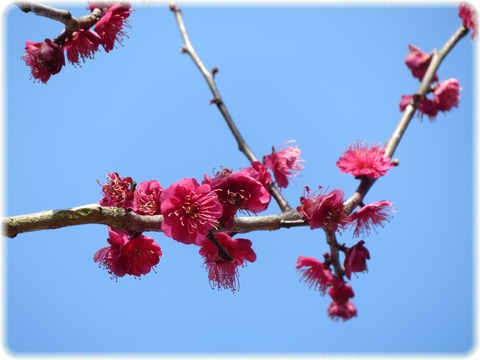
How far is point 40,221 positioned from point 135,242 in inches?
25.2

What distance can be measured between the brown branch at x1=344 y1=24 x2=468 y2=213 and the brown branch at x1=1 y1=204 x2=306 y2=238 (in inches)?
25.6

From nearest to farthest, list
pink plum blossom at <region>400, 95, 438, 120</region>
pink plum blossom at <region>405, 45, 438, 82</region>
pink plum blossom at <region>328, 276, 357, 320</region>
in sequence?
pink plum blossom at <region>328, 276, 357, 320</region>, pink plum blossom at <region>400, 95, 438, 120</region>, pink plum blossom at <region>405, 45, 438, 82</region>

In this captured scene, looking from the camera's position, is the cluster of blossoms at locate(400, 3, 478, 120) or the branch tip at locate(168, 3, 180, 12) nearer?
the cluster of blossoms at locate(400, 3, 478, 120)

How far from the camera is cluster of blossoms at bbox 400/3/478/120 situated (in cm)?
439

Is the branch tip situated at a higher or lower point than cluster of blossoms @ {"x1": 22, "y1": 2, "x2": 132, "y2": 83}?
higher

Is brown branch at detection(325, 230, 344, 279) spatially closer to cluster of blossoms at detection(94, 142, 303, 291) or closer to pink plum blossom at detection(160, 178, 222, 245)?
cluster of blossoms at detection(94, 142, 303, 291)

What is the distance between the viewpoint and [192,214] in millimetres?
2467

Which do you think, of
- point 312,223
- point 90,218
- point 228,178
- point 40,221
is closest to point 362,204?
point 312,223

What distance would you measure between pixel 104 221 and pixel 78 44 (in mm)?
1324

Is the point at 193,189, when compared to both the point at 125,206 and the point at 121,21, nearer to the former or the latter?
the point at 125,206

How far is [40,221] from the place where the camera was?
6.79ft

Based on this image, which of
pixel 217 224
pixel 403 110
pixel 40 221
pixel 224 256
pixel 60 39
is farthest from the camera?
pixel 403 110

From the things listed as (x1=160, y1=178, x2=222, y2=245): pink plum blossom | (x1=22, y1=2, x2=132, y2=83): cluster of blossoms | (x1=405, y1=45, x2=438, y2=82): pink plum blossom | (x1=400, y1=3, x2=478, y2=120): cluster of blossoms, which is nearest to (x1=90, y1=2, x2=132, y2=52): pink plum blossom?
(x1=22, y1=2, x2=132, y2=83): cluster of blossoms

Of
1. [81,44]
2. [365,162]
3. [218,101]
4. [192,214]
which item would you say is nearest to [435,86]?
[365,162]
